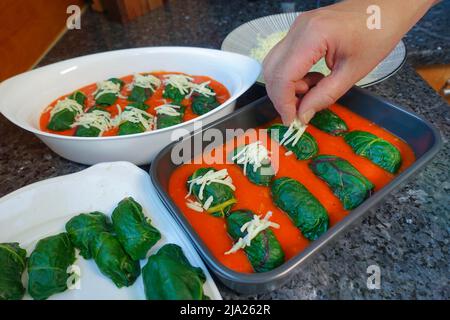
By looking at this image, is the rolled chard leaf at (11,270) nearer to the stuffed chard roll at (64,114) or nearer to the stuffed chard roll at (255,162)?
the stuffed chard roll at (64,114)

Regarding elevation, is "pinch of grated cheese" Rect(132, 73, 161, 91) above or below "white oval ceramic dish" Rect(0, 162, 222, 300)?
above

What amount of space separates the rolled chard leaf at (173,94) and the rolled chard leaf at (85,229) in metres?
0.73

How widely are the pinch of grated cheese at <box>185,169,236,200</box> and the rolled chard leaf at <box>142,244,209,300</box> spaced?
29 cm

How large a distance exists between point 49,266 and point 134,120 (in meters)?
0.69

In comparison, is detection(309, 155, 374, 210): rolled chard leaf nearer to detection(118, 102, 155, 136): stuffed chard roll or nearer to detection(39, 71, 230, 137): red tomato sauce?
detection(39, 71, 230, 137): red tomato sauce

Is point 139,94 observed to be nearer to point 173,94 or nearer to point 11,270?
point 173,94

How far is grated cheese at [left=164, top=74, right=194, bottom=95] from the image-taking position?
166 centimetres

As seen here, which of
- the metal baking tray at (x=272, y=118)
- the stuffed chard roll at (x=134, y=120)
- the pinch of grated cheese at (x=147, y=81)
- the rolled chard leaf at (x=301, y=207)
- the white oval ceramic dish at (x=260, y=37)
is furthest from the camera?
the pinch of grated cheese at (x=147, y=81)

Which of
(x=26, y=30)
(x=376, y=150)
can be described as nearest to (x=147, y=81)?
(x=26, y=30)

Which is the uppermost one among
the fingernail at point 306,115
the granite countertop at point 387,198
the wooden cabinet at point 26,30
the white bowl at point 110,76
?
the wooden cabinet at point 26,30

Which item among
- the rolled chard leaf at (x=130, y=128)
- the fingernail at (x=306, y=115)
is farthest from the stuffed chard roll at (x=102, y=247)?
the fingernail at (x=306, y=115)

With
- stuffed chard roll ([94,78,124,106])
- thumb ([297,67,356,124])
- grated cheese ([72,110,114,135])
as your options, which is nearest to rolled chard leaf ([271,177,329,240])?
thumb ([297,67,356,124])

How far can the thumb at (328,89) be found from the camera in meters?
1.13
